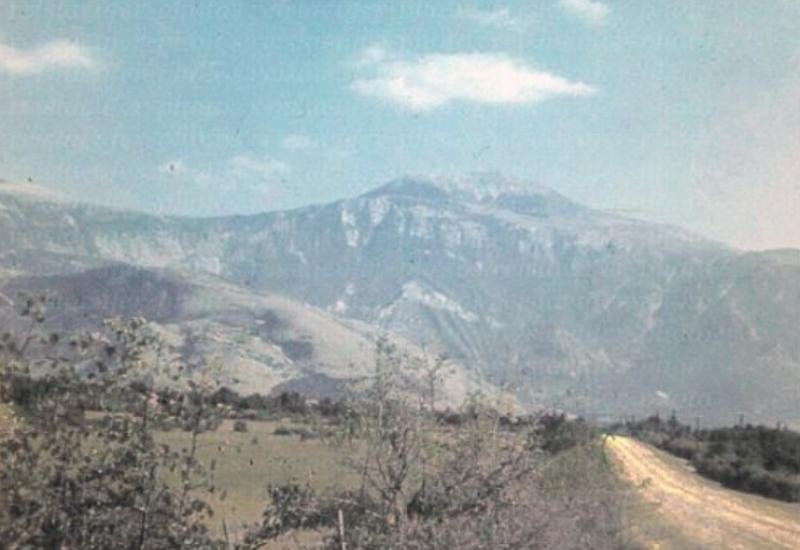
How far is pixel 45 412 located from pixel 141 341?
4213 mm

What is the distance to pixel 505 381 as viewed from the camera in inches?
1633

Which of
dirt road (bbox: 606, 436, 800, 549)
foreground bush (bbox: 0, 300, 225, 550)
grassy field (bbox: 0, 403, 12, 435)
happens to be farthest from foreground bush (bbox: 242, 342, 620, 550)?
grassy field (bbox: 0, 403, 12, 435)

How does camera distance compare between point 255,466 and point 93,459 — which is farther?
Answer: point 255,466

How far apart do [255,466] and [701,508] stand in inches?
1462

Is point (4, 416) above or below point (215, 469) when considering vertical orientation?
above

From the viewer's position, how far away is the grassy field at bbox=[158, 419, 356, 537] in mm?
39781

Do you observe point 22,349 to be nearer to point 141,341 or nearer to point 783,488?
point 141,341

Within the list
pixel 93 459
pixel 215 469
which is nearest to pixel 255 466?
pixel 215 469

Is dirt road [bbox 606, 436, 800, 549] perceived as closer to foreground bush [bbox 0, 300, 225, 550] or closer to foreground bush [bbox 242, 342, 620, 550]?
foreground bush [bbox 242, 342, 620, 550]

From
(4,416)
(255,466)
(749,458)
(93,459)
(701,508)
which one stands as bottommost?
(255,466)

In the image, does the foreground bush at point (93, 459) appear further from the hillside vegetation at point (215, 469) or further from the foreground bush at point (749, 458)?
the foreground bush at point (749, 458)

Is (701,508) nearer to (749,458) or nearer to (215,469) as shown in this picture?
(749,458)

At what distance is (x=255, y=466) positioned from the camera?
247 ft

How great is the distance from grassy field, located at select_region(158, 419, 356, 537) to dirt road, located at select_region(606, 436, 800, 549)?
15930mm
